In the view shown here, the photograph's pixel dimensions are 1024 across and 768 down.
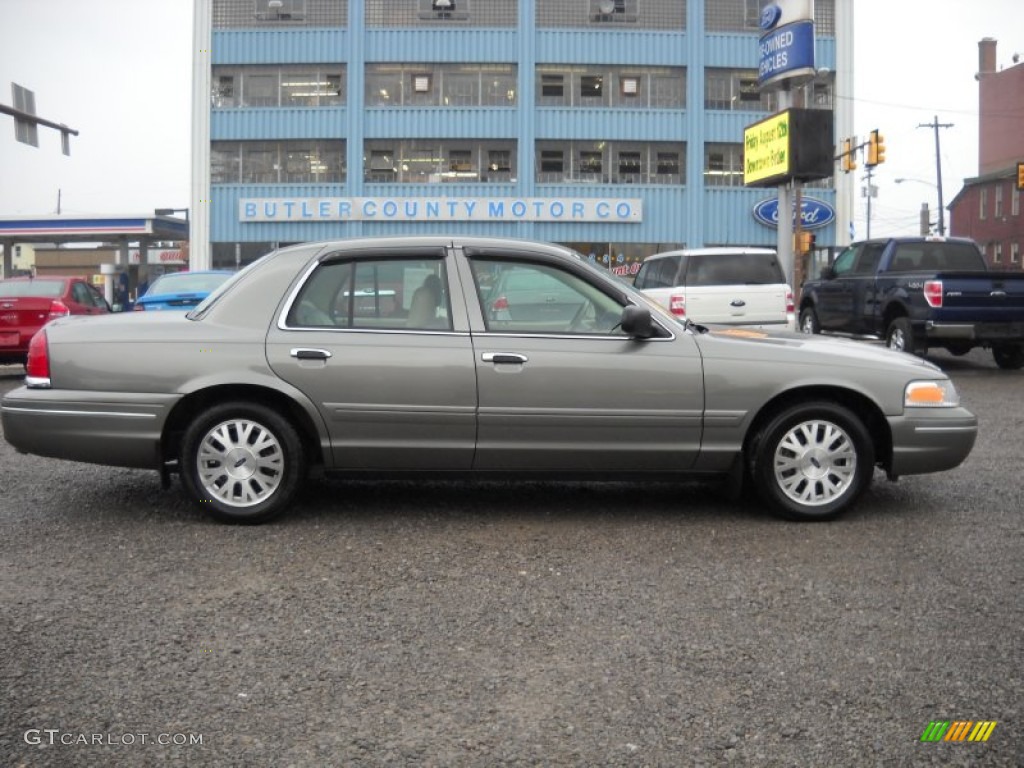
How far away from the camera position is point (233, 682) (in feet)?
11.7

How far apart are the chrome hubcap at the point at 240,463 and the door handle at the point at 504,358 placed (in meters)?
1.20

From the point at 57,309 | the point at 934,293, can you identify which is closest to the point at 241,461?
the point at 57,309

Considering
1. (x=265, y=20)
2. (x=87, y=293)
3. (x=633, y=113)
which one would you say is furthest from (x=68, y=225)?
(x=87, y=293)

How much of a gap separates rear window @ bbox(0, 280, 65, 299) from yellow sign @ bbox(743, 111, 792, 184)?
17103 mm

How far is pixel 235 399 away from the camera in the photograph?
5.85m

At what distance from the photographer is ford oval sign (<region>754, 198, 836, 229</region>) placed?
128 feet

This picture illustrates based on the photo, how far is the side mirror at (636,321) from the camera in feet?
18.8

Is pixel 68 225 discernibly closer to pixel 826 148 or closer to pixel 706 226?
pixel 706 226

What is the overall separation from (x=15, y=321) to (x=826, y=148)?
1877 centimetres

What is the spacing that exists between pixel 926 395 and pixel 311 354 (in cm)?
339

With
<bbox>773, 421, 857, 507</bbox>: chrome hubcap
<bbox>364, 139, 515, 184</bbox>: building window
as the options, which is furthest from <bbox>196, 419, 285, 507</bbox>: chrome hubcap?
<bbox>364, 139, 515, 184</bbox>: building window

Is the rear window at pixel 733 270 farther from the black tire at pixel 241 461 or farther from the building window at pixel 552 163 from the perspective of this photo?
the building window at pixel 552 163

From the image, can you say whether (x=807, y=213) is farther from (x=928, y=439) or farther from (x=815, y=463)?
(x=815, y=463)

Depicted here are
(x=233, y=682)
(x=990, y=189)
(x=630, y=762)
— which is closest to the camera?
(x=630, y=762)
